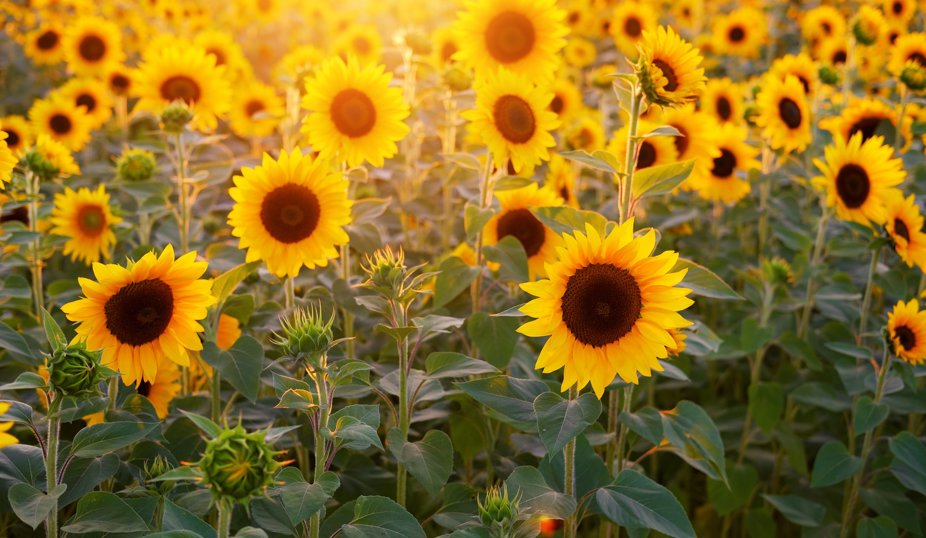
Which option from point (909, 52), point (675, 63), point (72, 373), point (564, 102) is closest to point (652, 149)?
point (564, 102)

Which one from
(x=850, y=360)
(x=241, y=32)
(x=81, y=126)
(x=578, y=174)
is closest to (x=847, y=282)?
(x=850, y=360)

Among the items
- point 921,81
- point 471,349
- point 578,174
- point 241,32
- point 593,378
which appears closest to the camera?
point 593,378

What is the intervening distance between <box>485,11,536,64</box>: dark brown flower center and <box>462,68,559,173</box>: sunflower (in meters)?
0.44

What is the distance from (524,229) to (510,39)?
797 millimetres

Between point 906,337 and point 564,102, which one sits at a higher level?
point 564,102

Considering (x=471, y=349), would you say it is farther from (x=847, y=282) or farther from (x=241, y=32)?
(x=241, y=32)

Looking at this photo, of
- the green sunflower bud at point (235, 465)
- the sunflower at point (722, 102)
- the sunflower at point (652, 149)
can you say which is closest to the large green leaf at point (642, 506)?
the green sunflower bud at point (235, 465)

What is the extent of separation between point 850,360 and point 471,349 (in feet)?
4.53

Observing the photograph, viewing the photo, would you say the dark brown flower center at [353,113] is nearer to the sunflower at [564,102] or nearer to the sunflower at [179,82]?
the sunflower at [179,82]

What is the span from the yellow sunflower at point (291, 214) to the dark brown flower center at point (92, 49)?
11.2ft

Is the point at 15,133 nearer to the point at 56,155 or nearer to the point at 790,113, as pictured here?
the point at 56,155

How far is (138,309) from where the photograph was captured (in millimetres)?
1924

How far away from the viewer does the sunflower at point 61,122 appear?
4.24 metres

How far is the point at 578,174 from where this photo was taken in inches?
170
